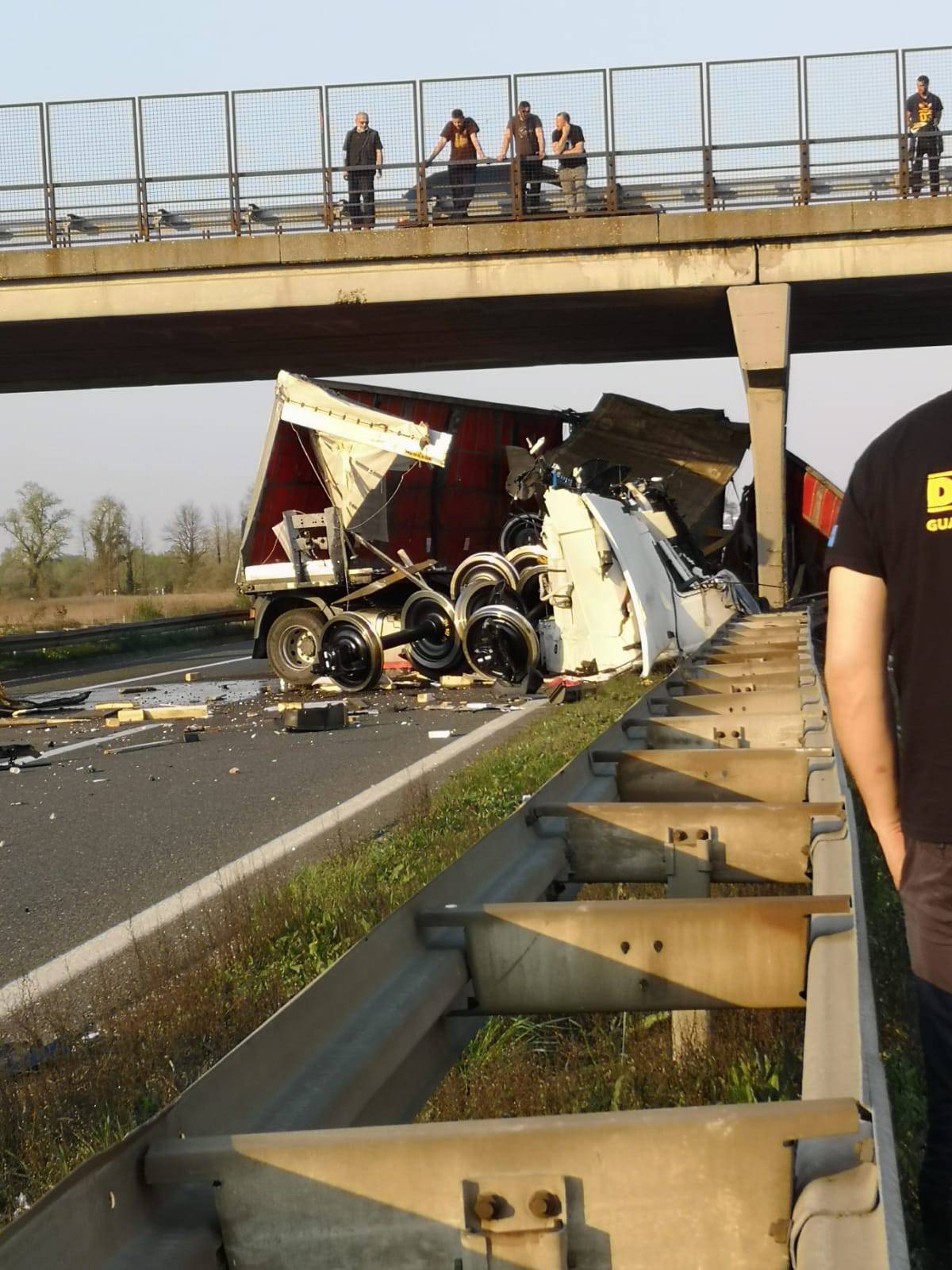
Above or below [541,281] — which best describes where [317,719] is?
below

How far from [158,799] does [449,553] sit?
36.0 feet

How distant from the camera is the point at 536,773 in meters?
9.85

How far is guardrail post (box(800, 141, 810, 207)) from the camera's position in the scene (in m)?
26.0

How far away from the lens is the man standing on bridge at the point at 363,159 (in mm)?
27000

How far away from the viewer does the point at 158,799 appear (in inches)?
409

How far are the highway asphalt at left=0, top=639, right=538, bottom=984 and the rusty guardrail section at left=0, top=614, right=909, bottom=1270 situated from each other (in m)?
3.33

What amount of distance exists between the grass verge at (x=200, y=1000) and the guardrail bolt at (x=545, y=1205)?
6.16ft

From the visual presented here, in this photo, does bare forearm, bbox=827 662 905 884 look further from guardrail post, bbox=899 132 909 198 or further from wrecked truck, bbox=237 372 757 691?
guardrail post, bbox=899 132 909 198

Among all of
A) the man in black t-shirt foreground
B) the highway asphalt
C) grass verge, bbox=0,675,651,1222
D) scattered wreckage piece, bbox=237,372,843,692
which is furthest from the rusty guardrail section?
scattered wreckage piece, bbox=237,372,843,692

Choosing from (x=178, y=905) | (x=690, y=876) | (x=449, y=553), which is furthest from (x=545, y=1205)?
(x=449, y=553)

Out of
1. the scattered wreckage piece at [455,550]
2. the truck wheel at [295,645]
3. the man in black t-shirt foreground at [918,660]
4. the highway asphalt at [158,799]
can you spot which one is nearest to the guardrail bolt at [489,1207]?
the man in black t-shirt foreground at [918,660]

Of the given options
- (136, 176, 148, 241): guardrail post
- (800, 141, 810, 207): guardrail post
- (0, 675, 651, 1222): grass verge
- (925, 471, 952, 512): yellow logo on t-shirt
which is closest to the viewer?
(925, 471, 952, 512): yellow logo on t-shirt

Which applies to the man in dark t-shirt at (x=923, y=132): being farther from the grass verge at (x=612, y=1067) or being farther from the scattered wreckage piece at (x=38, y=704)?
the grass verge at (x=612, y=1067)

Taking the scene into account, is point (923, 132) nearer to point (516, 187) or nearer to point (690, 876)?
point (516, 187)
